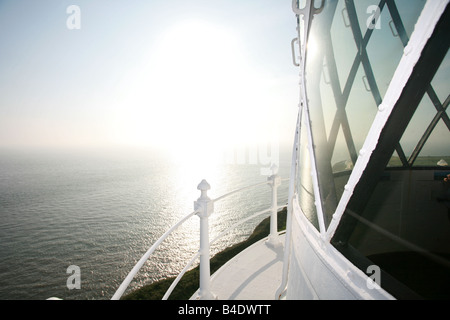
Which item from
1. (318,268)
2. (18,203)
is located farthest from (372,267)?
(18,203)

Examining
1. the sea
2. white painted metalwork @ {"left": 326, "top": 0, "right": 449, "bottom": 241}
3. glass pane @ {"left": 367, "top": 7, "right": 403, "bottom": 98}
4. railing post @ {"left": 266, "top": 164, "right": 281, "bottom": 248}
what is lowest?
the sea

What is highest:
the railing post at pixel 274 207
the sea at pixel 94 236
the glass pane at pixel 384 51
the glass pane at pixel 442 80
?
the glass pane at pixel 442 80

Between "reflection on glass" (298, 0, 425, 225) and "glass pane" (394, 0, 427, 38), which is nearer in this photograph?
"glass pane" (394, 0, 427, 38)

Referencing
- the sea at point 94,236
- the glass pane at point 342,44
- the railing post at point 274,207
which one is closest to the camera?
the glass pane at point 342,44

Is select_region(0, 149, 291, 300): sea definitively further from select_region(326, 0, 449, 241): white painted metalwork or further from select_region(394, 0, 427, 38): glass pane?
select_region(394, 0, 427, 38): glass pane

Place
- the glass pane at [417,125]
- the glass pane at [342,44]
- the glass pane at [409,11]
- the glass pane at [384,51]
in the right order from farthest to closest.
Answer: the glass pane at [417,125] → the glass pane at [342,44] → the glass pane at [384,51] → the glass pane at [409,11]

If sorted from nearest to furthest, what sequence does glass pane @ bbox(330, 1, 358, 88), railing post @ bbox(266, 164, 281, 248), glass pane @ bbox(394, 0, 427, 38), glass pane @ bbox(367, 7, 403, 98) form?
glass pane @ bbox(394, 0, 427, 38) → glass pane @ bbox(367, 7, 403, 98) → glass pane @ bbox(330, 1, 358, 88) → railing post @ bbox(266, 164, 281, 248)

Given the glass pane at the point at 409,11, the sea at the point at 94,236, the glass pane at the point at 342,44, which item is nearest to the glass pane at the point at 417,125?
the glass pane at the point at 342,44

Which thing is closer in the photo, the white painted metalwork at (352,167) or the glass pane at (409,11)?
the white painted metalwork at (352,167)

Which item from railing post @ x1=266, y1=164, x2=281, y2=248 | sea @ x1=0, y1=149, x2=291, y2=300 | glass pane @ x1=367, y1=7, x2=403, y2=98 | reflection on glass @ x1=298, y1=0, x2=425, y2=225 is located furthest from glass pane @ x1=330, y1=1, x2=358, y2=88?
sea @ x1=0, y1=149, x2=291, y2=300

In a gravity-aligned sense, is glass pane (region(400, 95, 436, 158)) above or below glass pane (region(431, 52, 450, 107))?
below

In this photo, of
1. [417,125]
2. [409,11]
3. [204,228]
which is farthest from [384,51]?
[204,228]

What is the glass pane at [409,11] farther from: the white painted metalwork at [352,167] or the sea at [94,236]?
the sea at [94,236]

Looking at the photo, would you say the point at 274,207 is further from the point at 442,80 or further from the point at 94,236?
the point at 94,236
